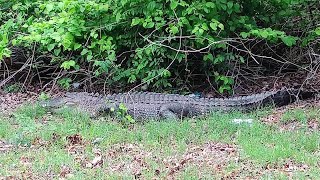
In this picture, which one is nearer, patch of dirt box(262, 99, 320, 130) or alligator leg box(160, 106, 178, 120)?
patch of dirt box(262, 99, 320, 130)

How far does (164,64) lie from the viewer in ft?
30.0

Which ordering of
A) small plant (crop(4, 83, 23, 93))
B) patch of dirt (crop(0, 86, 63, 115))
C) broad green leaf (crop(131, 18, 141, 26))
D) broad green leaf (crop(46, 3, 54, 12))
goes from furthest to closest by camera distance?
small plant (crop(4, 83, 23, 93)) → patch of dirt (crop(0, 86, 63, 115)) → broad green leaf (crop(131, 18, 141, 26)) → broad green leaf (crop(46, 3, 54, 12))

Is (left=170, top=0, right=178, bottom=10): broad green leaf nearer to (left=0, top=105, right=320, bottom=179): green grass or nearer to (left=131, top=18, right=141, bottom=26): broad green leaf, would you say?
(left=131, top=18, right=141, bottom=26): broad green leaf

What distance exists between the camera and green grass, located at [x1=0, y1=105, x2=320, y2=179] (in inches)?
208

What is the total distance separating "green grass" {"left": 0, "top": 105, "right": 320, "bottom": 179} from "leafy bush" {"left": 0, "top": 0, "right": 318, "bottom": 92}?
147cm

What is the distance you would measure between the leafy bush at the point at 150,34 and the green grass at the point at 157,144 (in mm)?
1473

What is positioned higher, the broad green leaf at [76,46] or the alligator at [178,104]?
the broad green leaf at [76,46]

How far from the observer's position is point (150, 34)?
8.78m

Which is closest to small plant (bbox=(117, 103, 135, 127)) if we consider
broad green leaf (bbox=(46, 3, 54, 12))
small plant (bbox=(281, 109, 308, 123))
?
broad green leaf (bbox=(46, 3, 54, 12))

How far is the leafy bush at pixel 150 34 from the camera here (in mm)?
8469

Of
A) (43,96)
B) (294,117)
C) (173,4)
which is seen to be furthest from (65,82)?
(294,117)

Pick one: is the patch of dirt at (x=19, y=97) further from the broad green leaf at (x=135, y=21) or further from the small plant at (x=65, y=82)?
the broad green leaf at (x=135, y=21)

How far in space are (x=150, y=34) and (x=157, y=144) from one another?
9.95ft

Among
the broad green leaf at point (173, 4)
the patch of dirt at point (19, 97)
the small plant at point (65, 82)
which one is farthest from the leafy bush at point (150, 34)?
the patch of dirt at point (19, 97)
